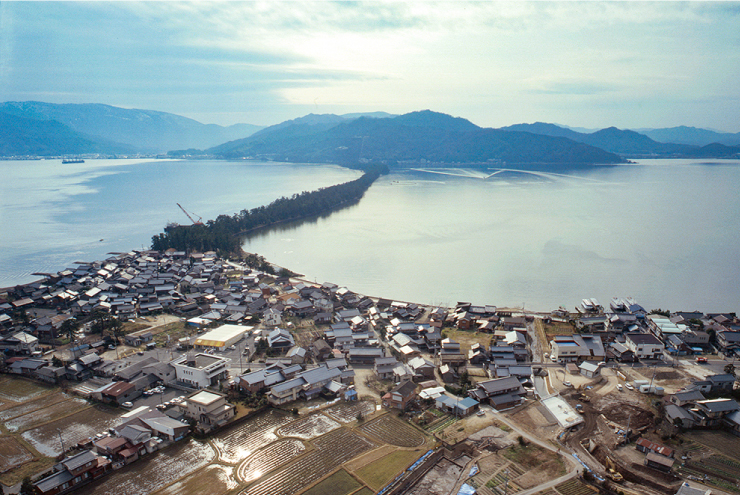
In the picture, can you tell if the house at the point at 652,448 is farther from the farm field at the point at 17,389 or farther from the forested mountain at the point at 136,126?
the forested mountain at the point at 136,126

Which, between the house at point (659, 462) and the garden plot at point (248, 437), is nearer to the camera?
the house at point (659, 462)

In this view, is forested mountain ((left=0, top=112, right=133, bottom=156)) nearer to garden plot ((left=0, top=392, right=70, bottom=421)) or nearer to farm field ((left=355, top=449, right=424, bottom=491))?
garden plot ((left=0, top=392, right=70, bottom=421))

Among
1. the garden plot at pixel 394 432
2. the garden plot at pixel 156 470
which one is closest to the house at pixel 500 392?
the garden plot at pixel 394 432

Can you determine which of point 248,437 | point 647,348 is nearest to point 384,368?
point 248,437

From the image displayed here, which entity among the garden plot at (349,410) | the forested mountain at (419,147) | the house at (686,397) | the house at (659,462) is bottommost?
the garden plot at (349,410)

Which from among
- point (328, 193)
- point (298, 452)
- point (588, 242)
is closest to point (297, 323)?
point (298, 452)

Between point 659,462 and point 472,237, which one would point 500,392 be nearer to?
point 659,462
